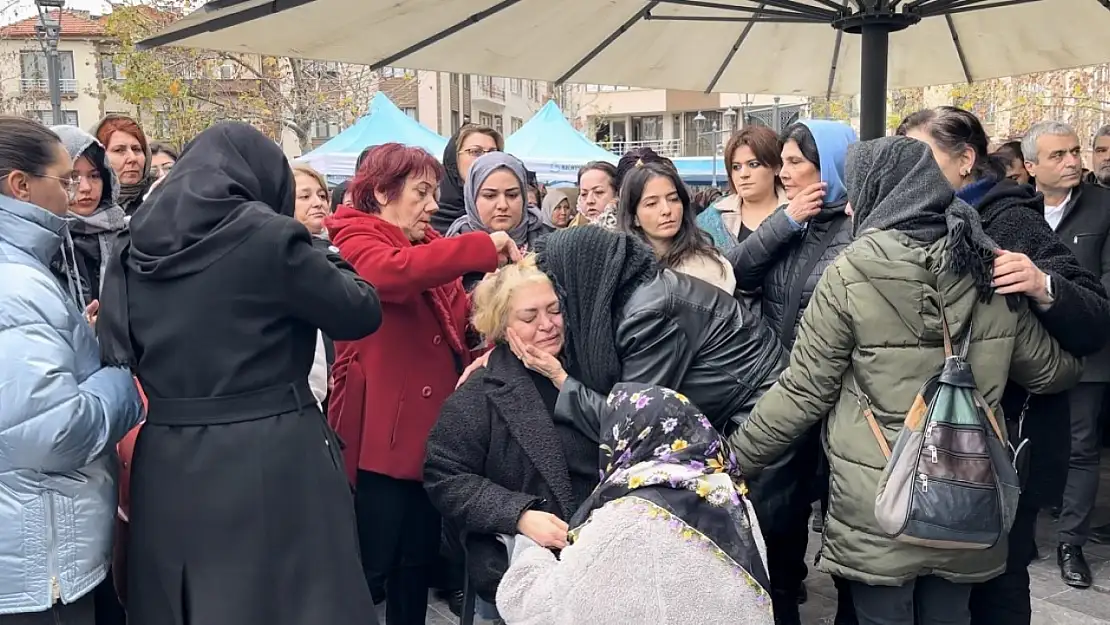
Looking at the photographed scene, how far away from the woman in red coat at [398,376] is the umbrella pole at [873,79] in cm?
219

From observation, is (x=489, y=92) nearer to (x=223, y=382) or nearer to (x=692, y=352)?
(x=692, y=352)

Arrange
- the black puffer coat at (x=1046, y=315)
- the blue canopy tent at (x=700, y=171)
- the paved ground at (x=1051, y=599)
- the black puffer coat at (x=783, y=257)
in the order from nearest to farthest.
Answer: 1. the black puffer coat at (x=1046, y=315)
2. the black puffer coat at (x=783, y=257)
3. the paved ground at (x=1051, y=599)
4. the blue canopy tent at (x=700, y=171)

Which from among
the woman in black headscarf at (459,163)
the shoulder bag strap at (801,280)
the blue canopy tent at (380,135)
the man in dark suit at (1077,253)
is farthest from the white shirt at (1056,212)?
the blue canopy tent at (380,135)

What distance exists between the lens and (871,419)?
2514 mm

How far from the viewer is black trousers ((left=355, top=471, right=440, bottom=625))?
318 centimetres

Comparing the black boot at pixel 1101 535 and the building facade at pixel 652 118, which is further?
the building facade at pixel 652 118

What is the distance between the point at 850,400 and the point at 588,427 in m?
0.75

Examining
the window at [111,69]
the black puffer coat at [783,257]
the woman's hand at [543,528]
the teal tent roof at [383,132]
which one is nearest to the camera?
the woman's hand at [543,528]

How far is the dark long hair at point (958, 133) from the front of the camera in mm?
2938

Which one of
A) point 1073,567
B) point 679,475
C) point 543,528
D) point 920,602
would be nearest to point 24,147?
point 543,528

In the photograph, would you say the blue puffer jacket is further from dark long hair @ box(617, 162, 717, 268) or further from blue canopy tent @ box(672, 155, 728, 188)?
blue canopy tent @ box(672, 155, 728, 188)

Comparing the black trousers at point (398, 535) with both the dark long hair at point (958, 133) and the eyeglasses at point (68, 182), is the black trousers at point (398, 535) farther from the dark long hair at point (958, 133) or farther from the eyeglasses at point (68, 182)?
the dark long hair at point (958, 133)

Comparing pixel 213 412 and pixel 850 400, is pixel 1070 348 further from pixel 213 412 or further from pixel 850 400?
pixel 213 412

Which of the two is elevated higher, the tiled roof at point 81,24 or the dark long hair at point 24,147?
the tiled roof at point 81,24
